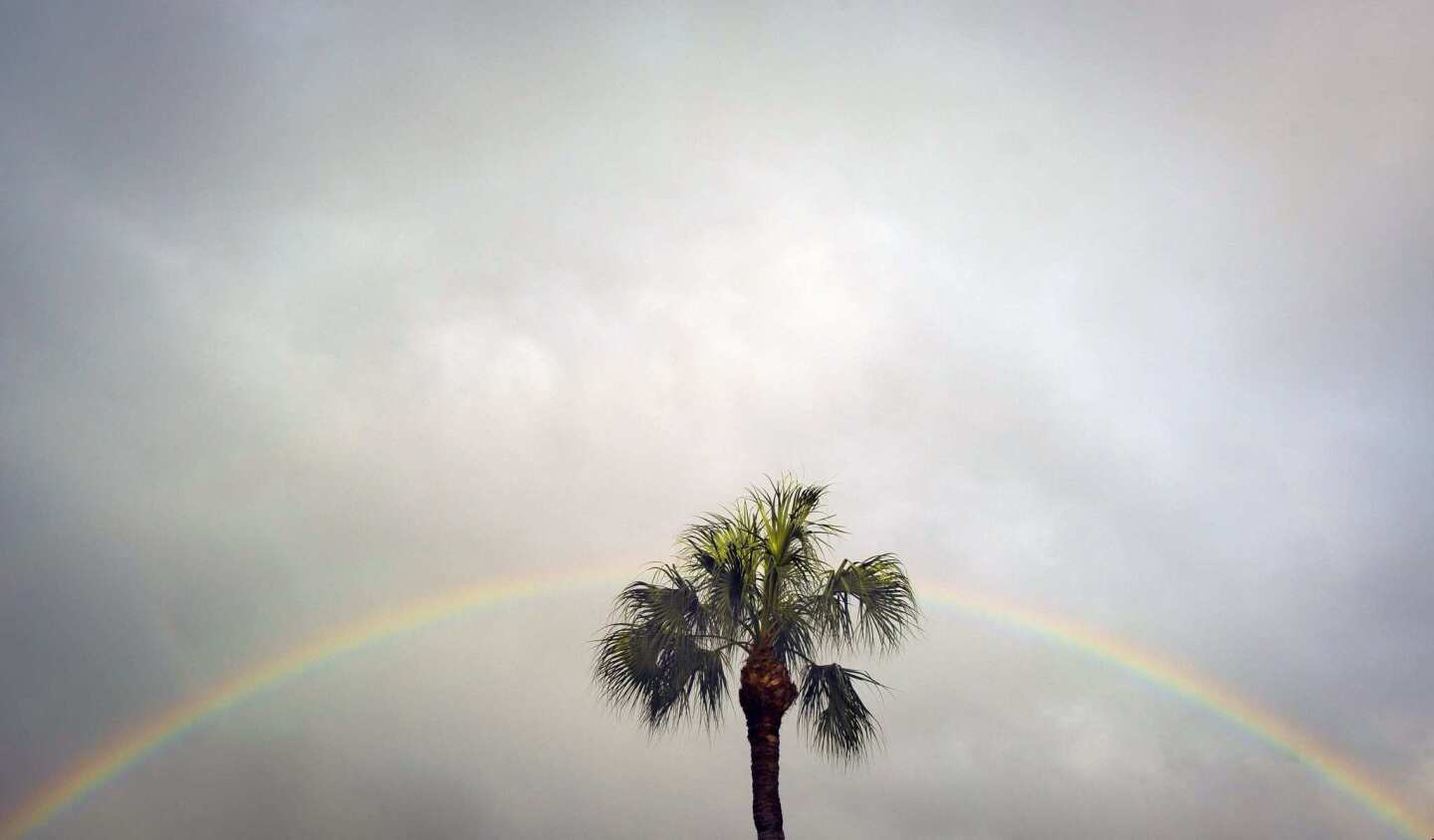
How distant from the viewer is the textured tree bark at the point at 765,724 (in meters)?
26.8

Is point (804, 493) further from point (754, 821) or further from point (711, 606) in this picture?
point (754, 821)

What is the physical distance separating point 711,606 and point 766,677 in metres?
2.04

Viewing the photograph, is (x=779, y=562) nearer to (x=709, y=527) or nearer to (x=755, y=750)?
(x=709, y=527)

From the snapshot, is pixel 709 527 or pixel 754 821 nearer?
pixel 754 821

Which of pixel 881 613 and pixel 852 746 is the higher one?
pixel 881 613

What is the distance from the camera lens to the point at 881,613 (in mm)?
27531

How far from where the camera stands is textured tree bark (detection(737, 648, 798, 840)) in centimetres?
2678

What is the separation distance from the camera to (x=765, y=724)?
2709 centimetres

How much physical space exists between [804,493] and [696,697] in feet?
15.7

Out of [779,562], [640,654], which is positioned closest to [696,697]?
[640,654]

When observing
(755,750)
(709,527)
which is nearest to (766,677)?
(755,750)

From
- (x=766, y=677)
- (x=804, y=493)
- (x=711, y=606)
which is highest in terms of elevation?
(x=804, y=493)

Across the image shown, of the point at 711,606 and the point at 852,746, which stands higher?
the point at 711,606

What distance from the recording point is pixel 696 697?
28.1m
